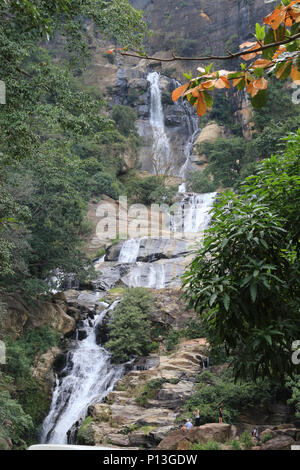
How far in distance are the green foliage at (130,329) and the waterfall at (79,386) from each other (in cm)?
63

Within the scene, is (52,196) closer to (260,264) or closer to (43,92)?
(43,92)

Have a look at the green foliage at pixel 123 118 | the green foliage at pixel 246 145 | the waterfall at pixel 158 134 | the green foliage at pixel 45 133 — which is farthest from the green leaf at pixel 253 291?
the waterfall at pixel 158 134

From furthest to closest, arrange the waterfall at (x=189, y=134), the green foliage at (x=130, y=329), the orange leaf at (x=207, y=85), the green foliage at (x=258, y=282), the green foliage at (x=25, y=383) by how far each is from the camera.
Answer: the waterfall at (x=189, y=134) < the green foliage at (x=130, y=329) < the green foliage at (x=25, y=383) < the green foliage at (x=258, y=282) < the orange leaf at (x=207, y=85)

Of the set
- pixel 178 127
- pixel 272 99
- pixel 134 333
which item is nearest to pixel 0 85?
pixel 134 333

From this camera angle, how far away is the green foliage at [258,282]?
291 centimetres

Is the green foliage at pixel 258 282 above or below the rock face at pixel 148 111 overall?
below

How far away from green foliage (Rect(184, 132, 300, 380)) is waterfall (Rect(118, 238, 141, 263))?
19670 millimetres

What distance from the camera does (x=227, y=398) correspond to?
9719 millimetres

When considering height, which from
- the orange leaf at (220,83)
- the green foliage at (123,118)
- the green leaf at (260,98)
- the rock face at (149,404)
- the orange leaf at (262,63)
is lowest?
the rock face at (149,404)

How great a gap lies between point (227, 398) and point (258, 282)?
797cm

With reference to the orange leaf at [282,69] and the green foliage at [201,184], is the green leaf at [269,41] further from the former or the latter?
the green foliage at [201,184]

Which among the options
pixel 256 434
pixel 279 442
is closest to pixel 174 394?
pixel 256 434

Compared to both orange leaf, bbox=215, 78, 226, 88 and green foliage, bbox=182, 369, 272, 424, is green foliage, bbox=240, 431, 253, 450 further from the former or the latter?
orange leaf, bbox=215, 78, 226, 88

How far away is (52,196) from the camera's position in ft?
49.7
